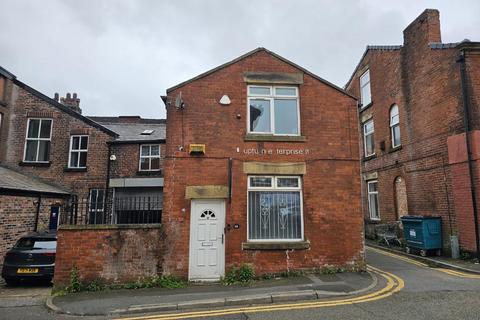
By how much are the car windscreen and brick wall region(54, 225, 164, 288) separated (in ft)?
5.39

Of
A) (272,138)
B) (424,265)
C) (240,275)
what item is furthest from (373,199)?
(240,275)

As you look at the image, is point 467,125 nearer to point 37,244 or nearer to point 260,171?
point 260,171

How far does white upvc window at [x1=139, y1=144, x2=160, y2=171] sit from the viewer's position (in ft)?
57.0

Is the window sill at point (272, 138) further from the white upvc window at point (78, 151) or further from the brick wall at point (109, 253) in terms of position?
the white upvc window at point (78, 151)

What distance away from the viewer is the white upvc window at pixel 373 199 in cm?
1798

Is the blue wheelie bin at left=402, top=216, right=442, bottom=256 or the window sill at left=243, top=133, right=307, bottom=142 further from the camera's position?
the blue wheelie bin at left=402, top=216, right=442, bottom=256

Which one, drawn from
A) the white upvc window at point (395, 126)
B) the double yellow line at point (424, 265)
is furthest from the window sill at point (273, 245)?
the white upvc window at point (395, 126)

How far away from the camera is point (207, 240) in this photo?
9.54 m

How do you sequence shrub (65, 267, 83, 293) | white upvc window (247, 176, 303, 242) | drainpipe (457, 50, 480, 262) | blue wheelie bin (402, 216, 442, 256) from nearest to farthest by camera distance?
shrub (65, 267, 83, 293) → white upvc window (247, 176, 303, 242) → drainpipe (457, 50, 480, 262) → blue wheelie bin (402, 216, 442, 256)

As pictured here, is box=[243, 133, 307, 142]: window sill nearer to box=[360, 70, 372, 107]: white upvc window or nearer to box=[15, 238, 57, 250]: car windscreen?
box=[15, 238, 57, 250]: car windscreen

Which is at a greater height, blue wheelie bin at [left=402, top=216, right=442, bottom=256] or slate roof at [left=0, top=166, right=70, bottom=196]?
slate roof at [left=0, top=166, right=70, bottom=196]

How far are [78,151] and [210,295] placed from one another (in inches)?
481

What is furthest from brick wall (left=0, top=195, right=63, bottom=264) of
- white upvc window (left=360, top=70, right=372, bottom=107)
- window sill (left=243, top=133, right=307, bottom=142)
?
white upvc window (left=360, top=70, right=372, bottom=107)

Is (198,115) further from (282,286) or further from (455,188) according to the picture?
(455,188)
